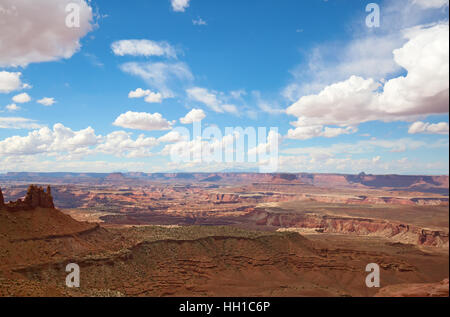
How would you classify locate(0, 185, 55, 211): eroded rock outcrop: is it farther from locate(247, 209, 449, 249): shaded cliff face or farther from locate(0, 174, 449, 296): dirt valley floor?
locate(247, 209, 449, 249): shaded cliff face

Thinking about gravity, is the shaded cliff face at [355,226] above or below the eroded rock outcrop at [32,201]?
below

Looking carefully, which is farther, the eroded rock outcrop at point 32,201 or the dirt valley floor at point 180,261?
the eroded rock outcrop at point 32,201

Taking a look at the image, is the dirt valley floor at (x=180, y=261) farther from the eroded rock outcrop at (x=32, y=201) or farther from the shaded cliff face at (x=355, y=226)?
the shaded cliff face at (x=355, y=226)

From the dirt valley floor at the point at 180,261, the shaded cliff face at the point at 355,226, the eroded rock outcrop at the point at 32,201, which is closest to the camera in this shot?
the dirt valley floor at the point at 180,261

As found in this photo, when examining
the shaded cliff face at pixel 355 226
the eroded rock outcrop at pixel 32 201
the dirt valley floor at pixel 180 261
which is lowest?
the shaded cliff face at pixel 355 226

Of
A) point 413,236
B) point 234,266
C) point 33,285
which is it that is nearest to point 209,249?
point 234,266

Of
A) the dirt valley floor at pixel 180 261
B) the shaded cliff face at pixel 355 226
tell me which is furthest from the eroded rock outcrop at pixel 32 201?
the shaded cliff face at pixel 355 226

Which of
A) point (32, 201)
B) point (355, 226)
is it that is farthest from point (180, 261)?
point (355, 226)
